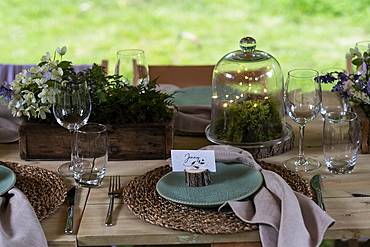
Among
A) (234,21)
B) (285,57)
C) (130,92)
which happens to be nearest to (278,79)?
(130,92)

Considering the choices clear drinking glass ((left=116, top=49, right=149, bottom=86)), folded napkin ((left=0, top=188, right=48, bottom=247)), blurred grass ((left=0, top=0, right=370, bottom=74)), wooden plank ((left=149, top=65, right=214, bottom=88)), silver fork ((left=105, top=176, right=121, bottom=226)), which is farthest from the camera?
blurred grass ((left=0, top=0, right=370, bottom=74))

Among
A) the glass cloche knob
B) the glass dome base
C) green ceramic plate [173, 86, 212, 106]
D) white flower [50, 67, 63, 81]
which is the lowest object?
the glass dome base

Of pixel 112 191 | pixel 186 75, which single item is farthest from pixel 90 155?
pixel 186 75

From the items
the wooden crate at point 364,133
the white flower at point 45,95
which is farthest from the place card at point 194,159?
the wooden crate at point 364,133

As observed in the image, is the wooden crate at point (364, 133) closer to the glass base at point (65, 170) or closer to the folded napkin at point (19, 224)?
the glass base at point (65, 170)

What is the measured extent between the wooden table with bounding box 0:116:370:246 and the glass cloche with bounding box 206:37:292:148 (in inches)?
7.3

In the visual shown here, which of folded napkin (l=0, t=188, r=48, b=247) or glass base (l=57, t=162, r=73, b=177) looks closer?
folded napkin (l=0, t=188, r=48, b=247)

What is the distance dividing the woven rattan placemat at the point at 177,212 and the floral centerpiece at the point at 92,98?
0.22m

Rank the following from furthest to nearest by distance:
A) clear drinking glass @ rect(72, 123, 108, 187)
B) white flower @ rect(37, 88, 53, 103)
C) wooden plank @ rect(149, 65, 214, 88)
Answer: wooden plank @ rect(149, 65, 214, 88), white flower @ rect(37, 88, 53, 103), clear drinking glass @ rect(72, 123, 108, 187)

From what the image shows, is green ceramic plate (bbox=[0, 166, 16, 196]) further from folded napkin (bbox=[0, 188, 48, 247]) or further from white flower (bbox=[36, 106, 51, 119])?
white flower (bbox=[36, 106, 51, 119])

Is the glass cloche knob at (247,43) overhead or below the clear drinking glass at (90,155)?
overhead

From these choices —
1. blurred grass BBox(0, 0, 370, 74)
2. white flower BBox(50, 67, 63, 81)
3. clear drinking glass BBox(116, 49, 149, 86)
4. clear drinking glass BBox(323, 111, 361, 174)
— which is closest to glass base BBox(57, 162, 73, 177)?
white flower BBox(50, 67, 63, 81)

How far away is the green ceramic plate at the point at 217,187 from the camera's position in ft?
3.92

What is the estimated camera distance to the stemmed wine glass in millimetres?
1331
